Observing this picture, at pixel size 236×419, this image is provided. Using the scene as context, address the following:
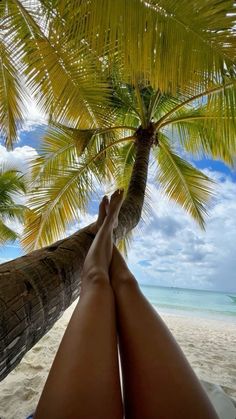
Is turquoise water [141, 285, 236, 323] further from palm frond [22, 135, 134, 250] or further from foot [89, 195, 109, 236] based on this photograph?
foot [89, 195, 109, 236]

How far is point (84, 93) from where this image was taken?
2.83 meters

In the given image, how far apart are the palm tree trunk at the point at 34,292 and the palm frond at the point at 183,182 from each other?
3.43 metres

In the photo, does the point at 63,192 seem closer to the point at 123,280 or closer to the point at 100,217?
the point at 100,217

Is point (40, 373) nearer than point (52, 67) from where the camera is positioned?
No

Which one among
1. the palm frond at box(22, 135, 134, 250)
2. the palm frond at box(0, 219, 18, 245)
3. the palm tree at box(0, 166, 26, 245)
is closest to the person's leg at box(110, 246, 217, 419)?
the palm frond at box(22, 135, 134, 250)

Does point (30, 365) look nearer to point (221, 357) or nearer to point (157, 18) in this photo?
point (221, 357)

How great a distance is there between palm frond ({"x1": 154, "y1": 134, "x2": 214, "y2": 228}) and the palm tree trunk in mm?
3428

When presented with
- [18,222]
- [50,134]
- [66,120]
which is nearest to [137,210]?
[66,120]

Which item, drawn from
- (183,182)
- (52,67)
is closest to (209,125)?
(183,182)

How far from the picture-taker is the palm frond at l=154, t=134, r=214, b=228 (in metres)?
4.77

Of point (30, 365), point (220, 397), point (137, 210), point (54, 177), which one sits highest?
point (54, 177)

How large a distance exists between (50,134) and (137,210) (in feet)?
8.74

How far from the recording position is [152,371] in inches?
33.9

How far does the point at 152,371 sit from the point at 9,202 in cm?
872
